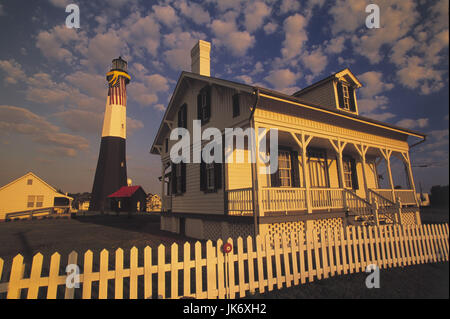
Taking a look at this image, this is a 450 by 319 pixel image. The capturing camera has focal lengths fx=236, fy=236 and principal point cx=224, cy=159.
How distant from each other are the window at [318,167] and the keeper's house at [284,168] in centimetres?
6

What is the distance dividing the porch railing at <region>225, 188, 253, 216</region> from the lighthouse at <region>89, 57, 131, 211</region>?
27.9 m

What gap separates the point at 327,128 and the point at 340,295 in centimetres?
870

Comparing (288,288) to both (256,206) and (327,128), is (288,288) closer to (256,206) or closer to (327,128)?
(256,206)

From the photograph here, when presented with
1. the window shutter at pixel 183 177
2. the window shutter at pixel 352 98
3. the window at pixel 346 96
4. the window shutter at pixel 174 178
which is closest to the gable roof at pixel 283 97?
the window shutter at pixel 352 98

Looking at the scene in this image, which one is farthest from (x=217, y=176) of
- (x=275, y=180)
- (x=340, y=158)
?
(x=340, y=158)

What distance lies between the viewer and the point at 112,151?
1320 inches

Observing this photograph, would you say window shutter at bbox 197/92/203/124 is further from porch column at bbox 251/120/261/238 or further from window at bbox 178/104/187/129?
porch column at bbox 251/120/261/238

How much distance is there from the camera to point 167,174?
16641mm

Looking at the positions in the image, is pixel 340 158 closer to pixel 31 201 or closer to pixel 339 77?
pixel 339 77

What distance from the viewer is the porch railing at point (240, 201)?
29.6 feet

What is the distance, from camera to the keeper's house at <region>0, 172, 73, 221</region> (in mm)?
21875

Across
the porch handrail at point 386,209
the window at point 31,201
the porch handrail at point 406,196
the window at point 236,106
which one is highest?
the window at point 236,106

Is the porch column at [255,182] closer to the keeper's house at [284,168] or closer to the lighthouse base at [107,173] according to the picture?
the keeper's house at [284,168]

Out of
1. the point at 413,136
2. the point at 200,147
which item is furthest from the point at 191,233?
the point at 413,136
